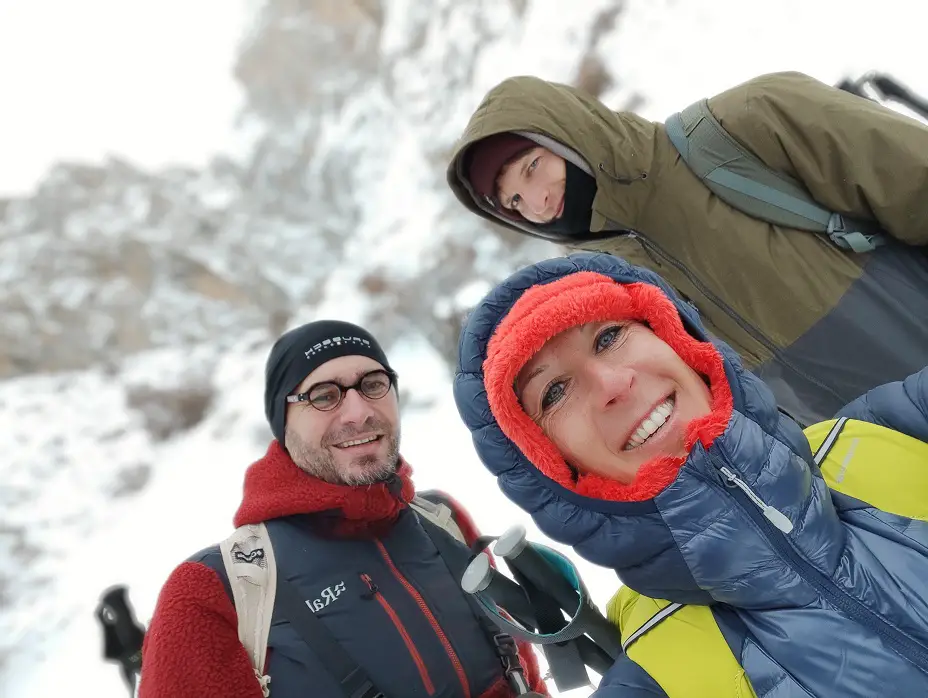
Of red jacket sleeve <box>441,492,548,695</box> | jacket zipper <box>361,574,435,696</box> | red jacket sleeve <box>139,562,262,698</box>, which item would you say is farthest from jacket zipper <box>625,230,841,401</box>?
red jacket sleeve <box>139,562,262,698</box>

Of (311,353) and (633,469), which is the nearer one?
(633,469)

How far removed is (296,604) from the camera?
2.15 metres

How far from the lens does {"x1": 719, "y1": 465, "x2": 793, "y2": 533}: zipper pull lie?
118 centimetres

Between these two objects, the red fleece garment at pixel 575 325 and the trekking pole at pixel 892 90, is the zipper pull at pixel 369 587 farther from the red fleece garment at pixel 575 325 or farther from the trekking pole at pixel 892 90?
the trekking pole at pixel 892 90

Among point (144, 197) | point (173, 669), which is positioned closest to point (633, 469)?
point (173, 669)

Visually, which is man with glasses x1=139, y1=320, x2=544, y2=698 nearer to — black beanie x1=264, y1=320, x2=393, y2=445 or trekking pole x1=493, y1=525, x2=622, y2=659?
black beanie x1=264, y1=320, x2=393, y2=445

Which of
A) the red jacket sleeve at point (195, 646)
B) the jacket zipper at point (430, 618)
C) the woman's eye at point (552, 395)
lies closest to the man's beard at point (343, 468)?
the jacket zipper at point (430, 618)

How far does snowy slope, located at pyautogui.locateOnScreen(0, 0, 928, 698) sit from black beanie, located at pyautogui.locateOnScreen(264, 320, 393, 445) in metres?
2.48

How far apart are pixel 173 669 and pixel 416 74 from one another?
14572 mm

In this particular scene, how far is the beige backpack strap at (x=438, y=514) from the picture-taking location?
106 inches

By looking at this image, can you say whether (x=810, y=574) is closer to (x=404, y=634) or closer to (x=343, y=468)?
(x=404, y=634)

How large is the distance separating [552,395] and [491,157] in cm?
137

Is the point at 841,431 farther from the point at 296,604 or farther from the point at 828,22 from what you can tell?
the point at 828,22

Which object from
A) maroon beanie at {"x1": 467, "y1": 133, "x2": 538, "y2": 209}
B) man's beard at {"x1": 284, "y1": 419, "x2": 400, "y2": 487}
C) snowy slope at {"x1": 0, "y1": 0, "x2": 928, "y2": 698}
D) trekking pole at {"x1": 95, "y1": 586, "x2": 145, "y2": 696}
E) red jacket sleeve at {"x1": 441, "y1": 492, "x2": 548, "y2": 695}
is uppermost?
snowy slope at {"x1": 0, "y1": 0, "x2": 928, "y2": 698}
